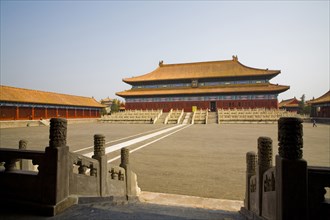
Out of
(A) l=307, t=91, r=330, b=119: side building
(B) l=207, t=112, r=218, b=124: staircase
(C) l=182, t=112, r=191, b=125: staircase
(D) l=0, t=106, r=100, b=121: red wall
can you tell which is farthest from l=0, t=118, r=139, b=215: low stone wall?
(A) l=307, t=91, r=330, b=119: side building

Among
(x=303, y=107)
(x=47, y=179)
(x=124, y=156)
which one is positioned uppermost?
(x=303, y=107)

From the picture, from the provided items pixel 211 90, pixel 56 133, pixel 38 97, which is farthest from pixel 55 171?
pixel 211 90

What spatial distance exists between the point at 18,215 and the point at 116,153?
6.86 meters

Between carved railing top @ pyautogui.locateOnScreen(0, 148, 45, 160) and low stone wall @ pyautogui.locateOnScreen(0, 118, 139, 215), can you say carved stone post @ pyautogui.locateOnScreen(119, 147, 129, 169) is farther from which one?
carved railing top @ pyautogui.locateOnScreen(0, 148, 45, 160)

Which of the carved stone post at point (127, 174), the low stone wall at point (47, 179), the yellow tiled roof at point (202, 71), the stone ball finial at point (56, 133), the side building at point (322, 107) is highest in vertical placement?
the yellow tiled roof at point (202, 71)

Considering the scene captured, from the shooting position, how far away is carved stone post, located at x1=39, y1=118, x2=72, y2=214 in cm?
260

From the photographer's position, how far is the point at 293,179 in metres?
1.96

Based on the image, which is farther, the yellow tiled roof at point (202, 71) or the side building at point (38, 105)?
the yellow tiled roof at point (202, 71)

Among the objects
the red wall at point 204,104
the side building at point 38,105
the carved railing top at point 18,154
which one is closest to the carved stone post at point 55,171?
the carved railing top at point 18,154

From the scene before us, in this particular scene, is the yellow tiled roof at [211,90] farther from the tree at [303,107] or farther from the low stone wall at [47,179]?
the low stone wall at [47,179]

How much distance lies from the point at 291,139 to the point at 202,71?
4445cm

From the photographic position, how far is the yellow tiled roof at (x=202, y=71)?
1571 inches

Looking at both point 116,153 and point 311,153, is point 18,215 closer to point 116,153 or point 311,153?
point 116,153

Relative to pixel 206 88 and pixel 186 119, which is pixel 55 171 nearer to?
pixel 186 119
